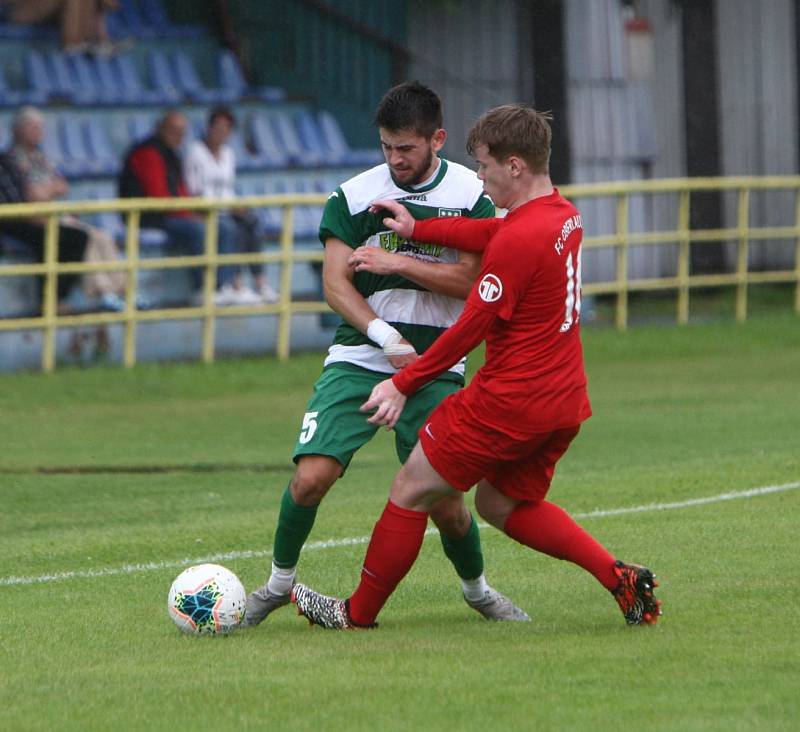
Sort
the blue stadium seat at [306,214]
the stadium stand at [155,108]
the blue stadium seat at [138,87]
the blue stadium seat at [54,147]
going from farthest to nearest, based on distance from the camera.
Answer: the blue stadium seat at [138,87]
the stadium stand at [155,108]
the blue stadium seat at [306,214]
the blue stadium seat at [54,147]

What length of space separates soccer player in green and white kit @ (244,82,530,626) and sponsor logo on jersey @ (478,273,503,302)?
0.47 m

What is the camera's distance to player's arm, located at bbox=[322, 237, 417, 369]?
641 centimetres

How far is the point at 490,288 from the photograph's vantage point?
5.96m

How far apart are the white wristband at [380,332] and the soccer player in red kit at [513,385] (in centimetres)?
25

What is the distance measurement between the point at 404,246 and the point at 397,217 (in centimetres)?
19

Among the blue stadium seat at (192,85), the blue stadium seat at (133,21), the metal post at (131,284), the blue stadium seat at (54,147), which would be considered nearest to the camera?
the metal post at (131,284)

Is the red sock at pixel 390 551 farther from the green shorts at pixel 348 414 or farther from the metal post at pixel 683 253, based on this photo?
the metal post at pixel 683 253

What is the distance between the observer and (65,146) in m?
19.6

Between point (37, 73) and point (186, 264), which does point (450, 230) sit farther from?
point (37, 73)

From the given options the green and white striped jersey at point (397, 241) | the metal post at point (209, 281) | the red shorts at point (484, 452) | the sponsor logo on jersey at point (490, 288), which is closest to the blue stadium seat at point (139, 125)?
the metal post at point (209, 281)

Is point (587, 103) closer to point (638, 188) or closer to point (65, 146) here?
point (638, 188)

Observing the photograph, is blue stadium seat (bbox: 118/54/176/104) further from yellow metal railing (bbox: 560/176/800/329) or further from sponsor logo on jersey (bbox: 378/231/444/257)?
sponsor logo on jersey (bbox: 378/231/444/257)

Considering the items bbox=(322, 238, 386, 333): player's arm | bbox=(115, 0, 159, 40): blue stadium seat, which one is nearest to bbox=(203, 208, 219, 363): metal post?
bbox=(115, 0, 159, 40): blue stadium seat

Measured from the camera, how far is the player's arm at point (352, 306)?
6406 mm
